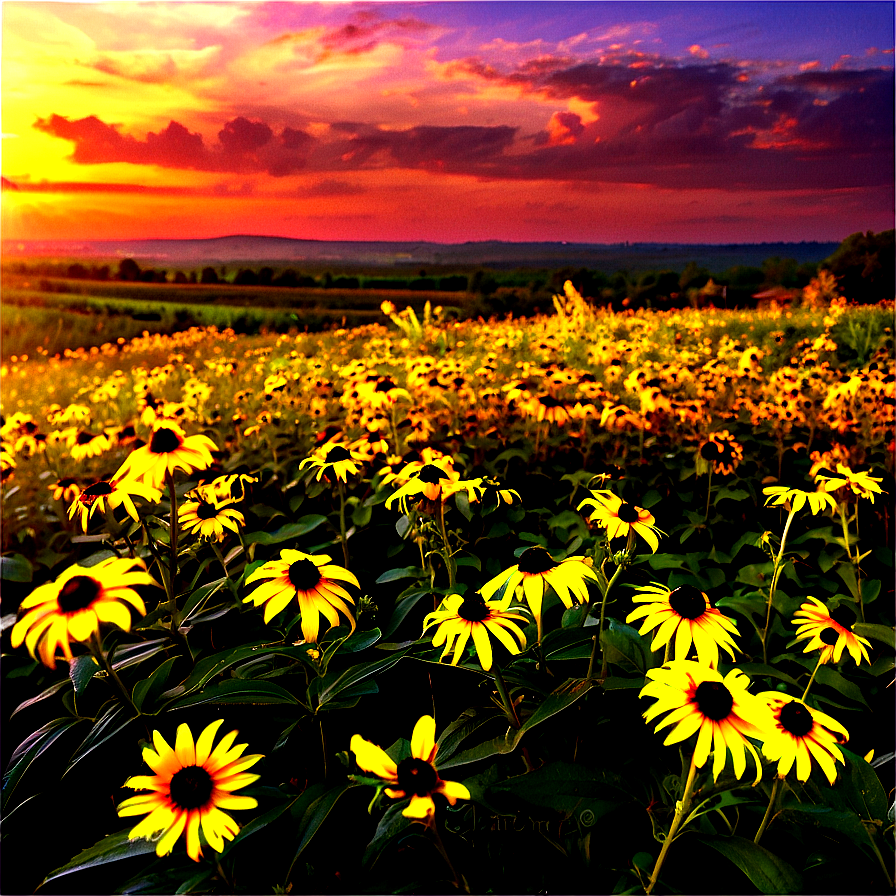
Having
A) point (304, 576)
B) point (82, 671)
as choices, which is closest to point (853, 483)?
point (304, 576)

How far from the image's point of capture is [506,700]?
1.31 meters

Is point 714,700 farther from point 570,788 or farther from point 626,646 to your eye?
point 626,646

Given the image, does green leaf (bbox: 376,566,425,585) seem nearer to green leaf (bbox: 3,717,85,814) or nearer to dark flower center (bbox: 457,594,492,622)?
dark flower center (bbox: 457,594,492,622)

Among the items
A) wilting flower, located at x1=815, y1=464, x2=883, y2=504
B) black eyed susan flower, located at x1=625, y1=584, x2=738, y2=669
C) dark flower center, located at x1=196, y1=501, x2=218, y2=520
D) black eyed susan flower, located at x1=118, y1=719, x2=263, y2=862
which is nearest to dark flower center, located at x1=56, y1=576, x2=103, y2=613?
black eyed susan flower, located at x1=118, y1=719, x2=263, y2=862

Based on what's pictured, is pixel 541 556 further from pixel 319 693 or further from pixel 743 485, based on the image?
pixel 743 485

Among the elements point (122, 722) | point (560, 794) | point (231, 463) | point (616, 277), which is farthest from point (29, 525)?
point (616, 277)

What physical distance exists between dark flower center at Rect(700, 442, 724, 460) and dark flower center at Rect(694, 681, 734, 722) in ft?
7.01

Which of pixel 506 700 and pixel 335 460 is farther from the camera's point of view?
pixel 335 460

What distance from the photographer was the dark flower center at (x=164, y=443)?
176 cm

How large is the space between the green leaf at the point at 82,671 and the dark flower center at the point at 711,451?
2.57 meters

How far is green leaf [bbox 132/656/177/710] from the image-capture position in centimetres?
151

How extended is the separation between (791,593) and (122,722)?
8.89 ft

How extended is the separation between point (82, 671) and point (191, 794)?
2.36 feet

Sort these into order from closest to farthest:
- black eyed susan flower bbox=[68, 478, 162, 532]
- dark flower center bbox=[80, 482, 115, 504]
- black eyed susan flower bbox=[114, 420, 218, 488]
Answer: black eyed susan flower bbox=[68, 478, 162, 532], black eyed susan flower bbox=[114, 420, 218, 488], dark flower center bbox=[80, 482, 115, 504]
